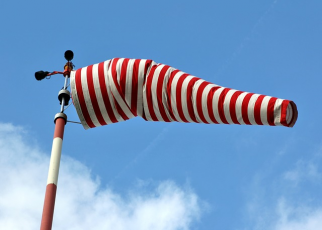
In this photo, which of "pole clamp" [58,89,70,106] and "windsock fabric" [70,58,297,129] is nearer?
"windsock fabric" [70,58,297,129]

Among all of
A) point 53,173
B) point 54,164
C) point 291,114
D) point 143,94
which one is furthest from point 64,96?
point 291,114

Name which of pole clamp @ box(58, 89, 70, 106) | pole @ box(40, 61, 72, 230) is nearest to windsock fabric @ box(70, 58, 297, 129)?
pole clamp @ box(58, 89, 70, 106)

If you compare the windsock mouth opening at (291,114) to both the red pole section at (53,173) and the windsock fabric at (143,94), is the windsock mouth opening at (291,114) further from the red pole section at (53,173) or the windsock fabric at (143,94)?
the red pole section at (53,173)

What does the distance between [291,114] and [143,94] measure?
12.2 feet

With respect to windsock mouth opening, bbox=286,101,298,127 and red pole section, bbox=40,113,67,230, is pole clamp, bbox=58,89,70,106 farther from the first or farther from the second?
windsock mouth opening, bbox=286,101,298,127

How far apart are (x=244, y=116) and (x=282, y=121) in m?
0.96

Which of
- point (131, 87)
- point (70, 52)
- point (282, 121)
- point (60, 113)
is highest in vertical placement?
point (70, 52)

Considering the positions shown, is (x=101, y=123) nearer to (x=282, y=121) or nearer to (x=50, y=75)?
(x=50, y=75)

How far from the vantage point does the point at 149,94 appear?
50.2 ft

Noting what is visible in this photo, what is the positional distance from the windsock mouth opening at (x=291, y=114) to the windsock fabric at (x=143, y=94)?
1.25m

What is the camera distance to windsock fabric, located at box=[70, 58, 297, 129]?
1474 cm

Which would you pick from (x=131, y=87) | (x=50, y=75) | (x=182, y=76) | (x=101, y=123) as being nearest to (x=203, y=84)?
(x=182, y=76)

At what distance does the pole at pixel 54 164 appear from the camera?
12.2m

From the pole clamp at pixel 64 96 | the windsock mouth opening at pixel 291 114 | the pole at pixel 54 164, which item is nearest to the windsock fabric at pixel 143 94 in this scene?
the pole clamp at pixel 64 96
